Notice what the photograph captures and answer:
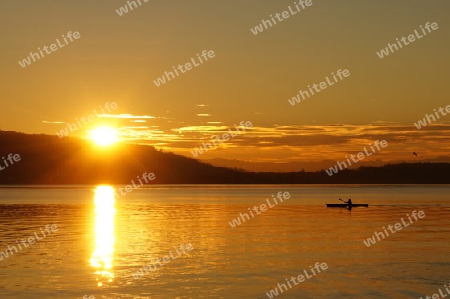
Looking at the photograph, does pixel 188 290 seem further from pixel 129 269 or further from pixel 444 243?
pixel 444 243

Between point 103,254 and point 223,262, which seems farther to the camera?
point 103,254

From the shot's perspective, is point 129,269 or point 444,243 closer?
point 129,269

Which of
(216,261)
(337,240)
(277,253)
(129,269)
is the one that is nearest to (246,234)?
(337,240)

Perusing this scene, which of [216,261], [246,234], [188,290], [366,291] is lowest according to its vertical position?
[366,291]

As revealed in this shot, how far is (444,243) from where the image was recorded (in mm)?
48344

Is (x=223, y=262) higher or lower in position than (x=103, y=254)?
lower

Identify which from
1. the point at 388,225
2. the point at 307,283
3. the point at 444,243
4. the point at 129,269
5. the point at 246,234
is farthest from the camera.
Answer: the point at 388,225

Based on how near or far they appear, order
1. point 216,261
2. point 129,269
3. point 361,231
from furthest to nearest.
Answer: point 361,231 → point 216,261 → point 129,269

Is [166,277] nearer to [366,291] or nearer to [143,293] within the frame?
[143,293]

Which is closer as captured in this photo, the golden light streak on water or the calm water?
the calm water

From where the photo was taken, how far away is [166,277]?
34.1 m

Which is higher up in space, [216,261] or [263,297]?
[216,261]

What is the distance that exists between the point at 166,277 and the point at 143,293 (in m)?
4.37

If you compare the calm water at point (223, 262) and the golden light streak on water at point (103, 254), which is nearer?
the calm water at point (223, 262)
